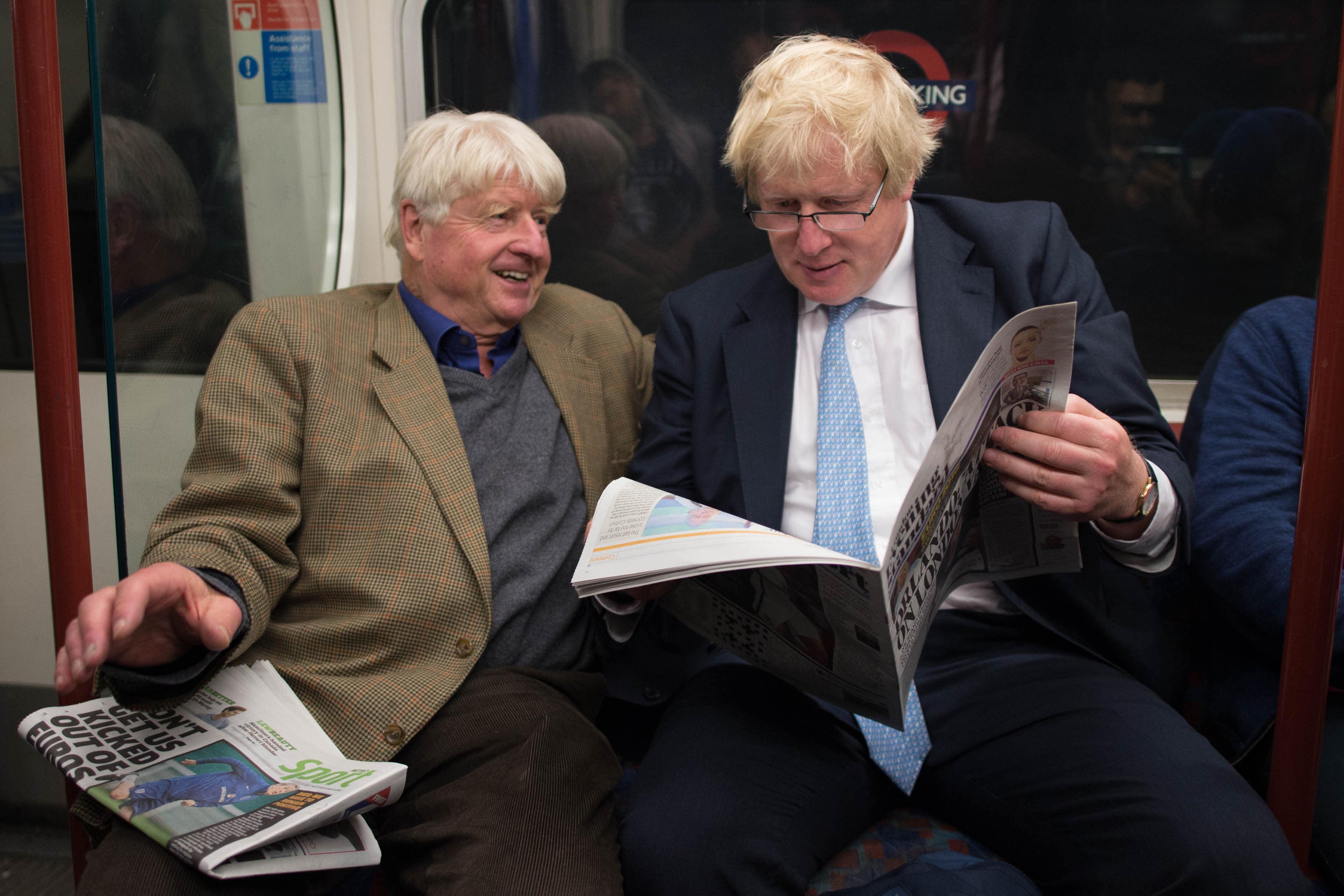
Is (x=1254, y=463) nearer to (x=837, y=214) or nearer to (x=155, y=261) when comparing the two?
(x=837, y=214)

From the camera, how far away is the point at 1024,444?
1236 millimetres

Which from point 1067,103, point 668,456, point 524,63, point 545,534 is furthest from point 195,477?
point 1067,103

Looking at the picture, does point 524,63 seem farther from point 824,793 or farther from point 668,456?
point 824,793

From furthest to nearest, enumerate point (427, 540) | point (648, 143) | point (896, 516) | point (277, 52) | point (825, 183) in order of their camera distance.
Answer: point (648, 143), point (277, 52), point (427, 540), point (825, 183), point (896, 516)

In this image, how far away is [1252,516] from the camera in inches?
65.2

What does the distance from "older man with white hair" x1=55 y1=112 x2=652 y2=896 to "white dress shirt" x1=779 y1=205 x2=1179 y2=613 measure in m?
0.41

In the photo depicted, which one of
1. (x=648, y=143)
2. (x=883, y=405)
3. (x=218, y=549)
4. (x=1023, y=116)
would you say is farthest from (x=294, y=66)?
(x=1023, y=116)

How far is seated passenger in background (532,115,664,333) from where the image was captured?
2412mm

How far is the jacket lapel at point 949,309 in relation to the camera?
1.61 m

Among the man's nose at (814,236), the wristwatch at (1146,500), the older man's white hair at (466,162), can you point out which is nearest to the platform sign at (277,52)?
the older man's white hair at (466,162)

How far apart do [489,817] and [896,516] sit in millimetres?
755

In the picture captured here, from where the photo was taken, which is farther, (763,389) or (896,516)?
(763,389)

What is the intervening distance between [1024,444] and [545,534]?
2.89 feet

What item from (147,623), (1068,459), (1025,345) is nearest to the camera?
(1025,345)
